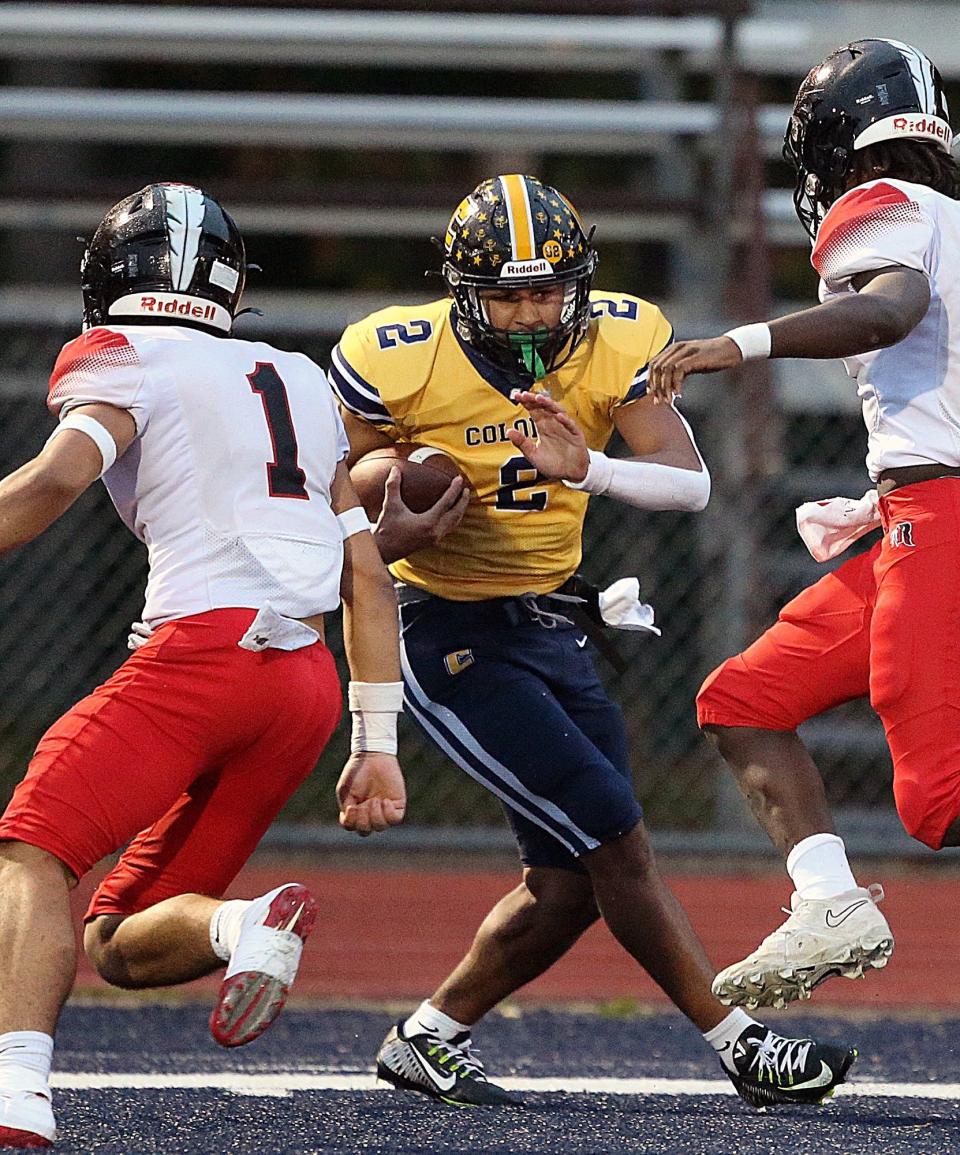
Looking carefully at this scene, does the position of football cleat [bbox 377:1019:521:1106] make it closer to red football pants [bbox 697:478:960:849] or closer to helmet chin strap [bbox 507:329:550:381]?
red football pants [bbox 697:478:960:849]

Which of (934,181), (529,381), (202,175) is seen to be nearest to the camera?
(934,181)

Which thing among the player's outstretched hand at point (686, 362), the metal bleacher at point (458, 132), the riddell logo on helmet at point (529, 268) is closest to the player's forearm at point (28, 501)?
the player's outstretched hand at point (686, 362)

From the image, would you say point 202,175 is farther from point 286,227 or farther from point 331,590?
point 331,590

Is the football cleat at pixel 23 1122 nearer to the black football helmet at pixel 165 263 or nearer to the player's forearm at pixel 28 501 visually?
the player's forearm at pixel 28 501

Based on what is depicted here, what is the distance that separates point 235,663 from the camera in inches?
146

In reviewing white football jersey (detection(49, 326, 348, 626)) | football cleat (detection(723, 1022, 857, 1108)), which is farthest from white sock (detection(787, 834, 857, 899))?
white football jersey (detection(49, 326, 348, 626))

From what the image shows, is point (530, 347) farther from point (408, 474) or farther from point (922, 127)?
point (922, 127)

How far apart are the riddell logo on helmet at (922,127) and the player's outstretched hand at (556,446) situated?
33.6 inches

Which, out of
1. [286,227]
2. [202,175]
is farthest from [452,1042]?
[202,175]

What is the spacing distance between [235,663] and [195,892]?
0.46 meters

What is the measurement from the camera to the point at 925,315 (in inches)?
153

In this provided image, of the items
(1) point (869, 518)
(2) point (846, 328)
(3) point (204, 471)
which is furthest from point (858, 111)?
(3) point (204, 471)

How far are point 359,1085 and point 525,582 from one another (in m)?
1.20

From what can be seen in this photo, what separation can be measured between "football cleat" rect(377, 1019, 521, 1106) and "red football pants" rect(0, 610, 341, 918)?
88 centimetres
